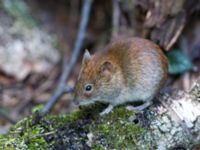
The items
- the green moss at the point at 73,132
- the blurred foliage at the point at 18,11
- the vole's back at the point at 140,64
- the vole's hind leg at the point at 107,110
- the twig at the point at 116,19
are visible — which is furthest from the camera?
the blurred foliage at the point at 18,11

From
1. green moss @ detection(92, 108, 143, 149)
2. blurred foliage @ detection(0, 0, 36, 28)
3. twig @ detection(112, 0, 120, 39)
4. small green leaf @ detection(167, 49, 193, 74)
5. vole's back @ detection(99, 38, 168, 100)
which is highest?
blurred foliage @ detection(0, 0, 36, 28)

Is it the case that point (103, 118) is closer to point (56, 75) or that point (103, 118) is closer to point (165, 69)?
Result: point (165, 69)

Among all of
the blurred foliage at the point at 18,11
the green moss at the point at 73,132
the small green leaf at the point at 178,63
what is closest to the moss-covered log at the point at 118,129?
the green moss at the point at 73,132

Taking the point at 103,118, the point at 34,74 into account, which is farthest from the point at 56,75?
the point at 103,118

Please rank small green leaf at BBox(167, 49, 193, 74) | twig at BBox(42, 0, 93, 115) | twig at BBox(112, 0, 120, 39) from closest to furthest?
twig at BBox(42, 0, 93, 115) → small green leaf at BBox(167, 49, 193, 74) → twig at BBox(112, 0, 120, 39)

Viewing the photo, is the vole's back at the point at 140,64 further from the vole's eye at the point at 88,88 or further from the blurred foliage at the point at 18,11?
the blurred foliage at the point at 18,11

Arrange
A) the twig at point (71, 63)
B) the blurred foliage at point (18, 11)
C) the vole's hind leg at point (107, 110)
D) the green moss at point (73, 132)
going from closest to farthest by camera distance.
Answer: the green moss at point (73, 132) → the vole's hind leg at point (107, 110) → the twig at point (71, 63) → the blurred foliage at point (18, 11)

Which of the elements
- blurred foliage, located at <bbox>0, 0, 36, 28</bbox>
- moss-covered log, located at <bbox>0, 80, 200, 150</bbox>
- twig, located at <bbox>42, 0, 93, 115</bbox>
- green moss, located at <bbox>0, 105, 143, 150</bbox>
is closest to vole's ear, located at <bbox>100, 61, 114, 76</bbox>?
moss-covered log, located at <bbox>0, 80, 200, 150</bbox>

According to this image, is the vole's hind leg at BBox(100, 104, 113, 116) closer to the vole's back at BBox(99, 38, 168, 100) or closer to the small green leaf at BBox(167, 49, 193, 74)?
the vole's back at BBox(99, 38, 168, 100)
